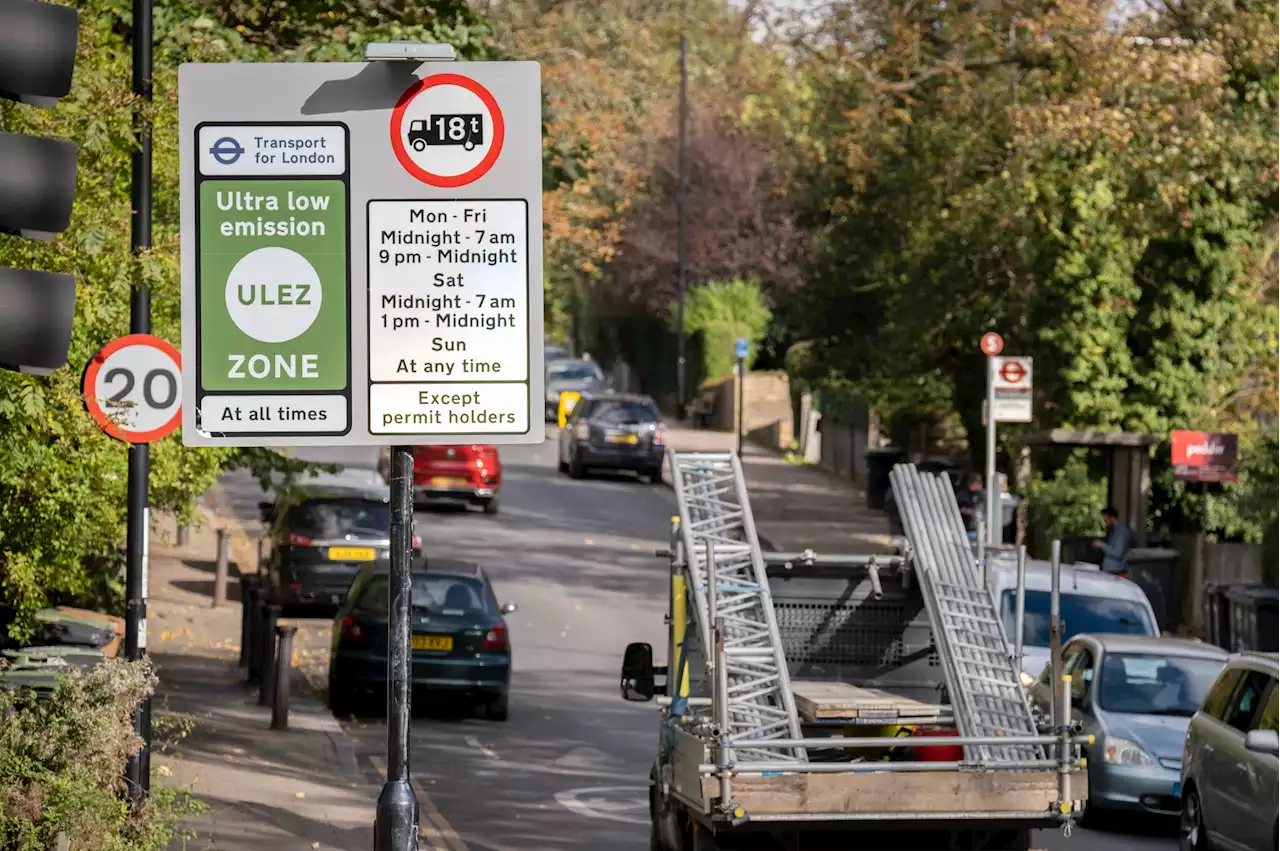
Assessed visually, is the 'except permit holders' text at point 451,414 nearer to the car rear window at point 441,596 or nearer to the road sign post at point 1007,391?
the car rear window at point 441,596

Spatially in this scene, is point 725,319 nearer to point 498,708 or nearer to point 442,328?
point 498,708

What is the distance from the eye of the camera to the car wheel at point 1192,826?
1371cm

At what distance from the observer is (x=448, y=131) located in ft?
27.6

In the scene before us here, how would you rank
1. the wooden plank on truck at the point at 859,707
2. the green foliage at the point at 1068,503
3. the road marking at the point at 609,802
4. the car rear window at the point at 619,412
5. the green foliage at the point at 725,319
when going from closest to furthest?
the wooden plank on truck at the point at 859,707 → the road marking at the point at 609,802 → the green foliage at the point at 1068,503 → the car rear window at the point at 619,412 → the green foliage at the point at 725,319

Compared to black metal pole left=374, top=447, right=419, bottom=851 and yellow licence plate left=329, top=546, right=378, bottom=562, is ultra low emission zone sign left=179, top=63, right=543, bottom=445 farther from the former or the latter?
yellow licence plate left=329, top=546, right=378, bottom=562

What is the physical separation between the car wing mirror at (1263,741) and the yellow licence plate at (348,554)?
51.2 ft

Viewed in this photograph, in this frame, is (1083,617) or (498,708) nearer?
(1083,617)

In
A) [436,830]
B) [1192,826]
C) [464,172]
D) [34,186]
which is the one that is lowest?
[436,830]

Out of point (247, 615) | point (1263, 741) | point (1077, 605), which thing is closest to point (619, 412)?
point (247, 615)

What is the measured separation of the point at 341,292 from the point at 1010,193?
22897 mm

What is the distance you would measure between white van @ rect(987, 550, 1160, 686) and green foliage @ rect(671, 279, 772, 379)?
140 feet

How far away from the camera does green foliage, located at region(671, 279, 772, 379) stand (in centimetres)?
6222

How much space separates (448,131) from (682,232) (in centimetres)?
5183

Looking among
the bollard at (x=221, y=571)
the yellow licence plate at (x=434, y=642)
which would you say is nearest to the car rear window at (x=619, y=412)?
the bollard at (x=221, y=571)
